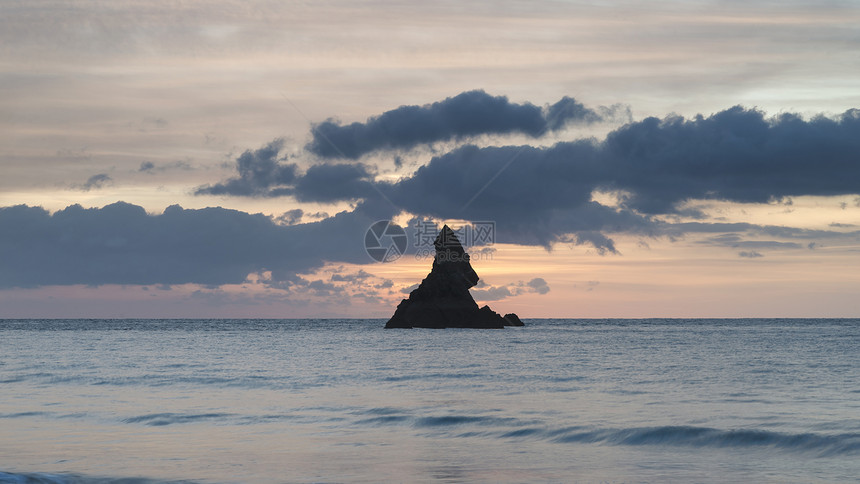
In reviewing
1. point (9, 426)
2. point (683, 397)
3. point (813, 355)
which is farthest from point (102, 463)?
point (813, 355)

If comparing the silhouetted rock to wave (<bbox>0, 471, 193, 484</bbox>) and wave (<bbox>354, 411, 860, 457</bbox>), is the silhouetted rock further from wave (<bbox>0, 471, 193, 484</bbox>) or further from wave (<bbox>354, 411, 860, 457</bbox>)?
wave (<bbox>0, 471, 193, 484</bbox>)

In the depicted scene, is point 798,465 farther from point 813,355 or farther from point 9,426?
point 813,355

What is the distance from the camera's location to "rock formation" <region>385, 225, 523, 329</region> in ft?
437

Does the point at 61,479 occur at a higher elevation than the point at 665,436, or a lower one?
Result: higher

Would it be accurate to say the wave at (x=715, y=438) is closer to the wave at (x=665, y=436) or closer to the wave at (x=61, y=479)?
the wave at (x=665, y=436)

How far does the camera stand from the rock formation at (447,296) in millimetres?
133125

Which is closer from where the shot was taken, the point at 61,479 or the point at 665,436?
the point at 61,479

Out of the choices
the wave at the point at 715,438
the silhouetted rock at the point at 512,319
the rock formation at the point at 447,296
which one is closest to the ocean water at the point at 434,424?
the wave at the point at 715,438

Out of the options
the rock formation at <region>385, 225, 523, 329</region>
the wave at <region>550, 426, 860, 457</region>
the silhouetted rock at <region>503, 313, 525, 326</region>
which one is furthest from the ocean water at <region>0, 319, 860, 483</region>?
the silhouetted rock at <region>503, 313, 525, 326</region>

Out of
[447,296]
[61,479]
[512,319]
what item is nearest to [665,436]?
[61,479]

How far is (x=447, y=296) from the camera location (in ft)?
440

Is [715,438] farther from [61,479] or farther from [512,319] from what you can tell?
[512,319]

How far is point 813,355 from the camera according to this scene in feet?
205

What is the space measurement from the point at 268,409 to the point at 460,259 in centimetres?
10575
